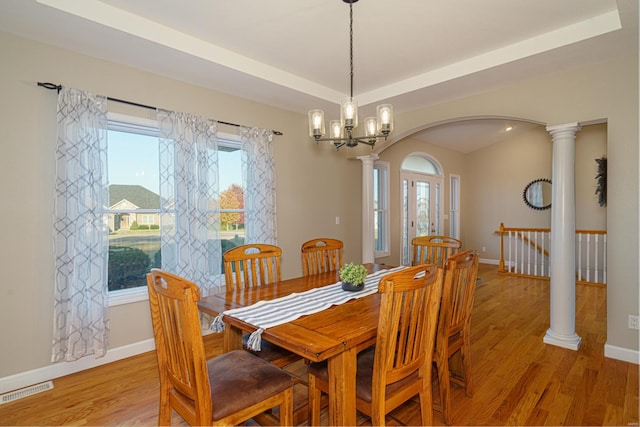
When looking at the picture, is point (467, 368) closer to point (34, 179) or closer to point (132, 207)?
point (132, 207)

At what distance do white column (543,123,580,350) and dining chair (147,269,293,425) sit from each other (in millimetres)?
2854

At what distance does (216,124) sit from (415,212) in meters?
4.43

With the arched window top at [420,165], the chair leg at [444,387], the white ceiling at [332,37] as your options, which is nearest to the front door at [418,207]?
the arched window top at [420,165]

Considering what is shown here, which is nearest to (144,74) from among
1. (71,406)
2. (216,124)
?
(216,124)

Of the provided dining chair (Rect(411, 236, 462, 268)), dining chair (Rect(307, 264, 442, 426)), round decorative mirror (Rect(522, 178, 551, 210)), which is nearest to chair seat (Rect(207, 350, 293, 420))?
dining chair (Rect(307, 264, 442, 426))

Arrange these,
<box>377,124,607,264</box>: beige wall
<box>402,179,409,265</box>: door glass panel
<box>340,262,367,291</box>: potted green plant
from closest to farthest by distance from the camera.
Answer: <box>340,262,367,291</box>: potted green plant < <box>377,124,607,264</box>: beige wall < <box>402,179,409,265</box>: door glass panel

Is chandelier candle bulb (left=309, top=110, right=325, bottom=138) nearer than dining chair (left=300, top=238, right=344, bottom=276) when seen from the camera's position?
Yes

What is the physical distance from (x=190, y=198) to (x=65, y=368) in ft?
5.49

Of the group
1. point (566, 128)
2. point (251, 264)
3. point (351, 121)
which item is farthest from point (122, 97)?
point (566, 128)

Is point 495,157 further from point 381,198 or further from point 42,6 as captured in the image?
point 42,6

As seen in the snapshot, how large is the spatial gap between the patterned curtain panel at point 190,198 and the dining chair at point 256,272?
0.75 meters

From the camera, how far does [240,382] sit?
5.08 ft

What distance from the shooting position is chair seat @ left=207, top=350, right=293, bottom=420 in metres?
1.43

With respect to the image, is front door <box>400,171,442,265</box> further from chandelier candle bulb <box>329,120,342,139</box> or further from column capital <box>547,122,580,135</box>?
chandelier candle bulb <box>329,120,342,139</box>
